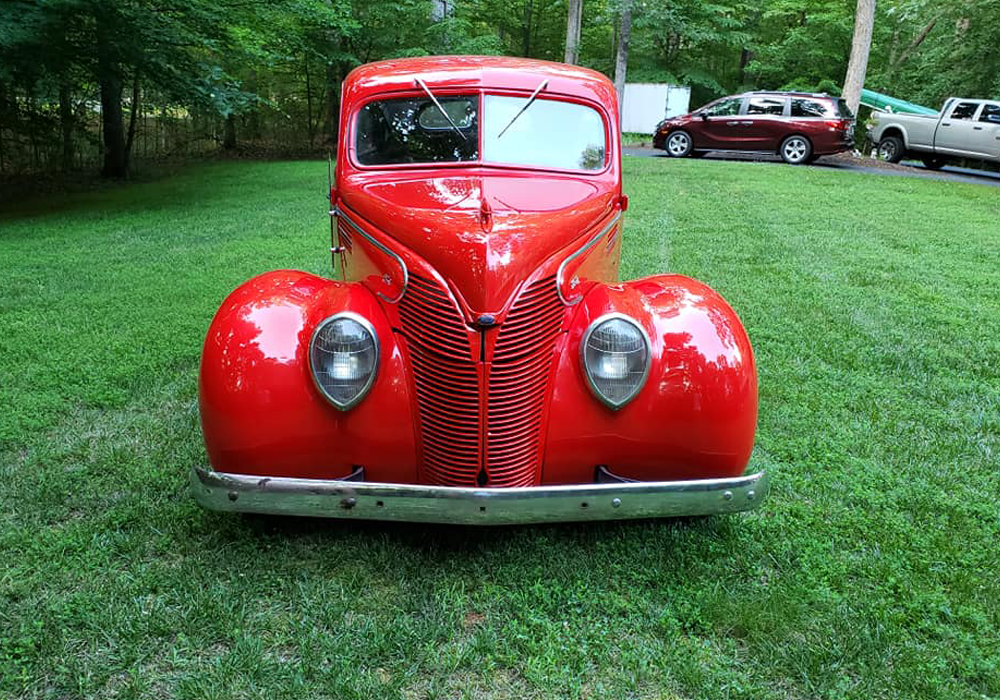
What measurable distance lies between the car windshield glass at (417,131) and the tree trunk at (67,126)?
38.5ft

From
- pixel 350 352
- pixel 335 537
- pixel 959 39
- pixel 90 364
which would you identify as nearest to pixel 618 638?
pixel 335 537

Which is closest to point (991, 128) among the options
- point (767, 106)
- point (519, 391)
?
point (767, 106)

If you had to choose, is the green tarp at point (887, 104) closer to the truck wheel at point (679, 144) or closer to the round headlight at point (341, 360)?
the truck wheel at point (679, 144)

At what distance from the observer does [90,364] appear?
4871mm

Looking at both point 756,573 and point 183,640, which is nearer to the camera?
point 183,640

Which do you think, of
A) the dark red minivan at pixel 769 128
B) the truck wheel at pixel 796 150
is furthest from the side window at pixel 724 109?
the truck wheel at pixel 796 150

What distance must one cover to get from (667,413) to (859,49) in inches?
740

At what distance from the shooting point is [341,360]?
2.77 meters

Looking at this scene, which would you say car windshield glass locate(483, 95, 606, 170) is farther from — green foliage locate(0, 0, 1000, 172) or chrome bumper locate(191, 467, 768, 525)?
green foliage locate(0, 0, 1000, 172)

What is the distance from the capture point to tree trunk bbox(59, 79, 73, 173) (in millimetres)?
13849

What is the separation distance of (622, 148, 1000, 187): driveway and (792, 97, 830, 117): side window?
1.14 m

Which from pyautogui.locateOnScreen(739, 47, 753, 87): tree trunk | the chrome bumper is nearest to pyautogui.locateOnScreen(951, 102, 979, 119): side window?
pyautogui.locateOnScreen(739, 47, 753, 87): tree trunk

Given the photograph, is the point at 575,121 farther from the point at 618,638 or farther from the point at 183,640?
the point at 183,640

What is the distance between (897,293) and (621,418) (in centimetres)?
523
